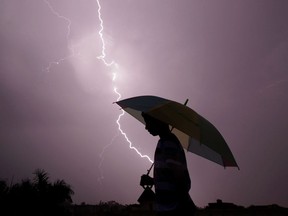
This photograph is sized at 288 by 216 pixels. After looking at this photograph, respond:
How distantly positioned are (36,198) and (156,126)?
13166 millimetres

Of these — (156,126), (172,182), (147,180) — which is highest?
(156,126)

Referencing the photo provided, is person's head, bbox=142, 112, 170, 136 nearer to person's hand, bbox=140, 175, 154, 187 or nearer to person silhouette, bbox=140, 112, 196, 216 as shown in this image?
person silhouette, bbox=140, 112, 196, 216

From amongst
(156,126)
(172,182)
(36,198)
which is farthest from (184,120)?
(36,198)

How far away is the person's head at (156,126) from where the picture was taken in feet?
10.7

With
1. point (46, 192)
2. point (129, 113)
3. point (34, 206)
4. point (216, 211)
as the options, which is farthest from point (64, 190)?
point (129, 113)

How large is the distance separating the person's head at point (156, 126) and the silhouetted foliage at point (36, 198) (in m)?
11.7

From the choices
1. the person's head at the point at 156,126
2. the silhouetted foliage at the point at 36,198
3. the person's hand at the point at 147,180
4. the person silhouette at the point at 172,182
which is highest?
the silhouetted foliage at the point at 36,198

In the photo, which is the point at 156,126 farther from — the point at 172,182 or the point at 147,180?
the point at 147,180

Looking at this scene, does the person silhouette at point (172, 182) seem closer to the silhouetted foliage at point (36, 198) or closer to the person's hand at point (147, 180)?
the person's hand at point (147, 180)

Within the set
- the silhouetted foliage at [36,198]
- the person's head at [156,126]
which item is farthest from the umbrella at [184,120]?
the silhouetted foliage at [36,198]

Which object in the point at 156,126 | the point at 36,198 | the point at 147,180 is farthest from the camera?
the point at 36,198

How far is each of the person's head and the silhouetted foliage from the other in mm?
11650

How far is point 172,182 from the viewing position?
2961mm

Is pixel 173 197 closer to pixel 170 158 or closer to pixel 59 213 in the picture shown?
pixel 170 158
